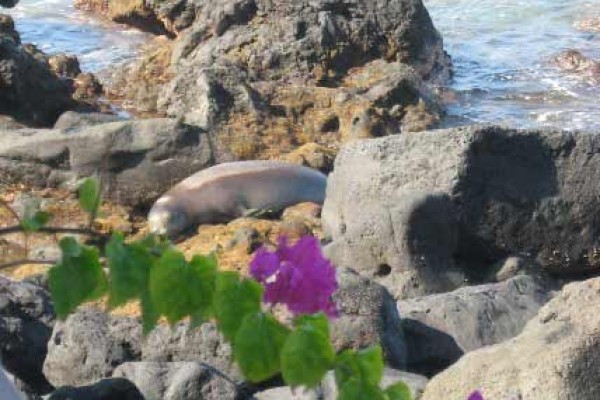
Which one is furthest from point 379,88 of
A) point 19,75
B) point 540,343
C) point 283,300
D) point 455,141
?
point 283,300

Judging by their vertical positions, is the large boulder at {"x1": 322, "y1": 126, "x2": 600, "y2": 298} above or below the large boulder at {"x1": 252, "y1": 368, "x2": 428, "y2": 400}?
below

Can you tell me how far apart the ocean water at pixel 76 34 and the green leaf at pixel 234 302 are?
517 inches

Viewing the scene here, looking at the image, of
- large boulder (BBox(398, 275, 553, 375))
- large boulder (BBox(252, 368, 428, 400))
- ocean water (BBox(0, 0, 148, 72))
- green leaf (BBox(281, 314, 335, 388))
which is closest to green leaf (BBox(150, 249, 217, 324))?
green leaf (BBox(281, 314, 335, 388))

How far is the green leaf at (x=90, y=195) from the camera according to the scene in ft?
5.18

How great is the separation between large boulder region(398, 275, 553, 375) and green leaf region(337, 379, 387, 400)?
13.0 feet

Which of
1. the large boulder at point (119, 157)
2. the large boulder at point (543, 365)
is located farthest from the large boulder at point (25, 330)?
the large boulder at point (119, 157)

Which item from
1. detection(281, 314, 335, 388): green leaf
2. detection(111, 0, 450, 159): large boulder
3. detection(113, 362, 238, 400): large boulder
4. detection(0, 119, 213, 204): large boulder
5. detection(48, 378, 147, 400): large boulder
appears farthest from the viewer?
detection(111, 0, 450, 159): large boulder

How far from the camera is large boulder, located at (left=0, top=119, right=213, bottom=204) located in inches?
350

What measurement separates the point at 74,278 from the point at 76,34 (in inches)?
640

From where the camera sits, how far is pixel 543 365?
3.82 meters

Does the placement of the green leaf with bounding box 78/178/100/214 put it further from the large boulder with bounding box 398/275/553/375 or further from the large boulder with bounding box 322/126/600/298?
the large boulder with bounding box 322/126/600/298

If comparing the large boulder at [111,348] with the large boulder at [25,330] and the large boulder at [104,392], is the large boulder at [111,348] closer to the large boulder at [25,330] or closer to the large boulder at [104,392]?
the large boulder at [25,330]

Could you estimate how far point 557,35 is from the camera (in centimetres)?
1778

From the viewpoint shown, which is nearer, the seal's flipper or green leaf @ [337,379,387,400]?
green leaf @ [337,379,387,400]
